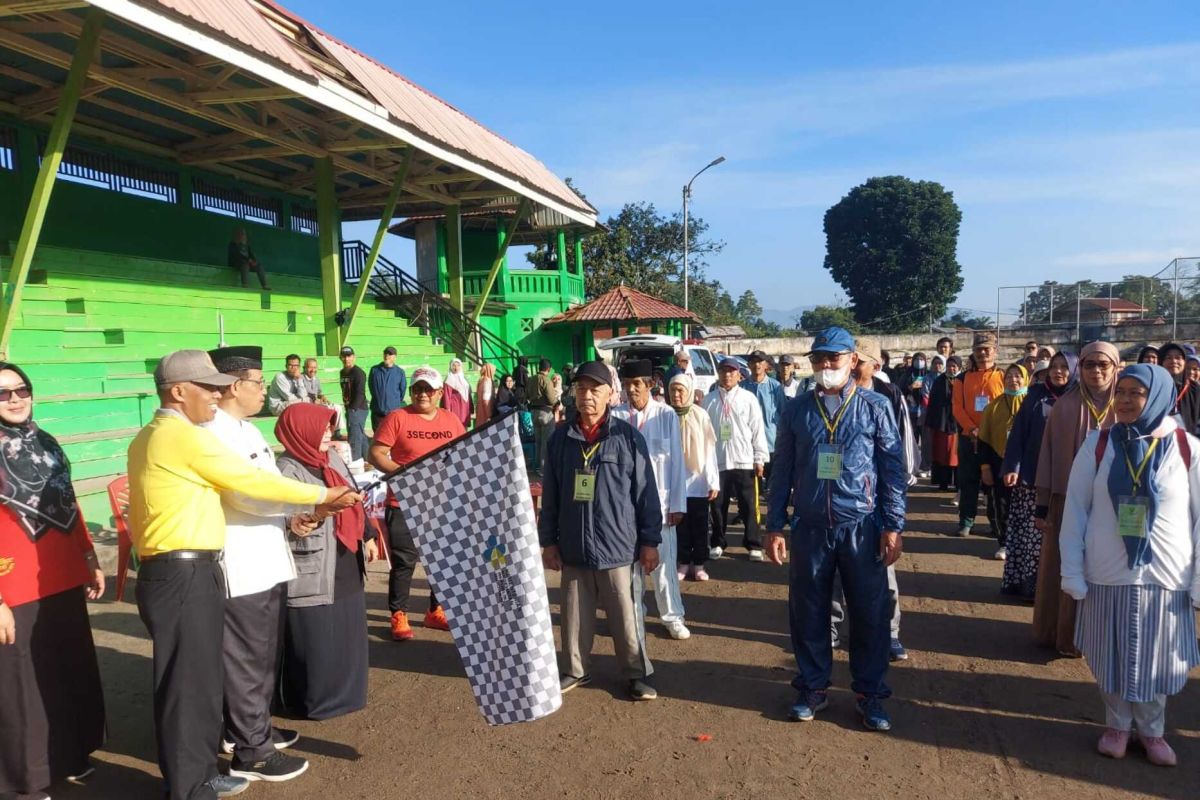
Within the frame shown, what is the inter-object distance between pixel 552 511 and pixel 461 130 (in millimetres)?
11741

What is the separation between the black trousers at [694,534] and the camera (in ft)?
21.5

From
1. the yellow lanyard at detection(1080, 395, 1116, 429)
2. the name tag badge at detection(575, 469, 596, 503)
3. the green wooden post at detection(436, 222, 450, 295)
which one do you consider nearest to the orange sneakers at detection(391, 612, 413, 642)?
the name tag badge at detection(575, 469, 596, 503)

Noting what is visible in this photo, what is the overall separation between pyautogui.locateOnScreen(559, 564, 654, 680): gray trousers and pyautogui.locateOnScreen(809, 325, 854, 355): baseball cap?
1573 mm

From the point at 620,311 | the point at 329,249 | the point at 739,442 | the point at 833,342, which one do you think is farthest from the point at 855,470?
the point at 620,311

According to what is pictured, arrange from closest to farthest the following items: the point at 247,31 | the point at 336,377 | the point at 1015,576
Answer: the point at 1015,576, the point at 247,31, the point at 336,377

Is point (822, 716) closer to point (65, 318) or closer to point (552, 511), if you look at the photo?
point (552, 511)

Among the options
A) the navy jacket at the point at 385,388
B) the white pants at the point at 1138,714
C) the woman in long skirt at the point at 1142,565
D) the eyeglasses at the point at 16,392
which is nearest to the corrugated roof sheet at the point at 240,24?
the navy jacket at the point at 385,388

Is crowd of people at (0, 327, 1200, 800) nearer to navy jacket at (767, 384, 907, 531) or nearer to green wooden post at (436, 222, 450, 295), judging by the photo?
navy jacket at (767, 384, 907, 531)

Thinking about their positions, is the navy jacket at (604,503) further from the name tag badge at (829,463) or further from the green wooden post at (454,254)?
the green wooden post at (454,254)

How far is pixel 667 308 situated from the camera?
2247 centimetres

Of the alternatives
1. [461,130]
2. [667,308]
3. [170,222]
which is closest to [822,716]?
[461,130]

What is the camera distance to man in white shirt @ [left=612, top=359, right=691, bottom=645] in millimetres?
5215

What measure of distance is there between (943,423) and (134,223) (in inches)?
512

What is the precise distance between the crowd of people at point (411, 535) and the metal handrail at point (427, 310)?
12.5 meters
